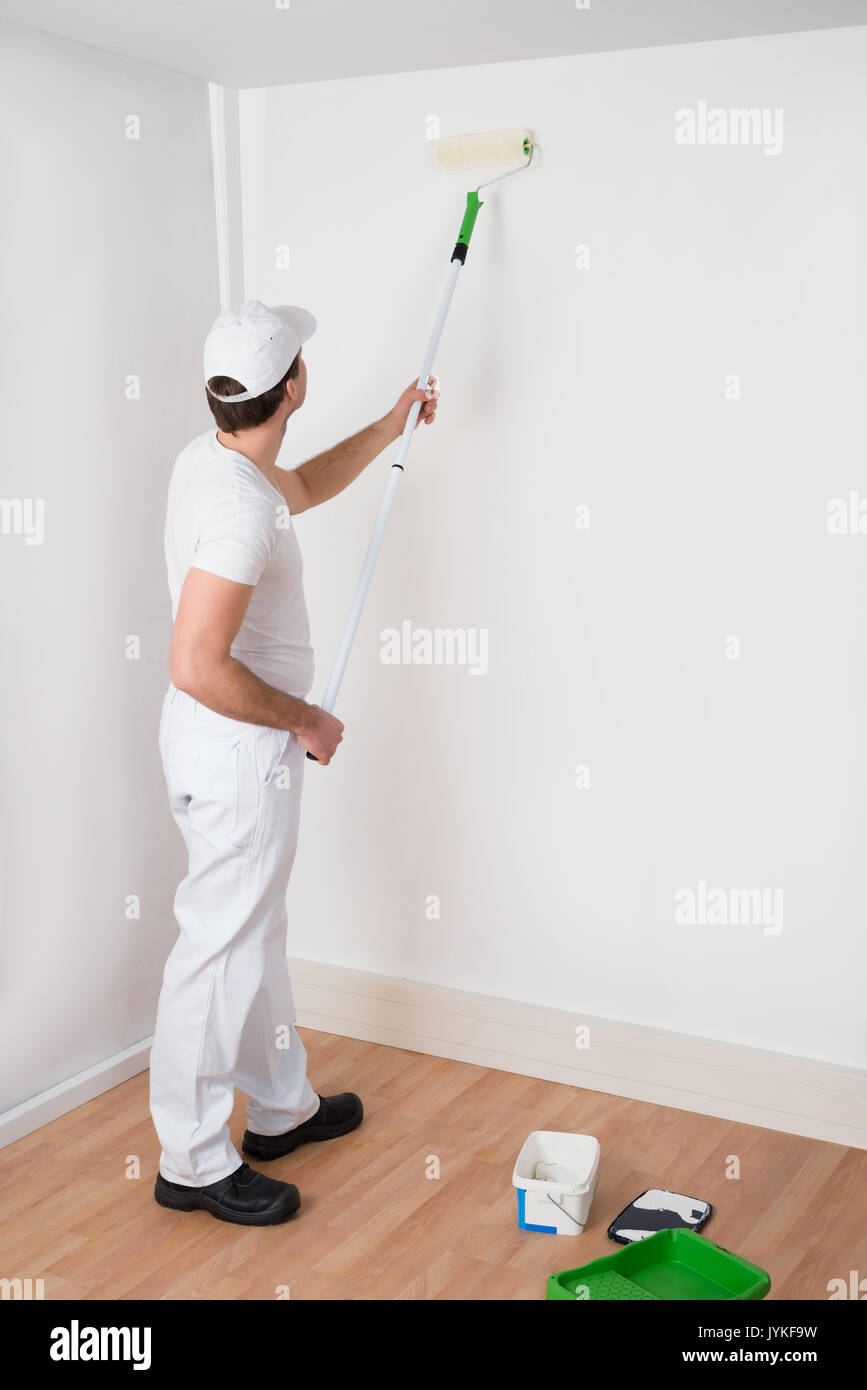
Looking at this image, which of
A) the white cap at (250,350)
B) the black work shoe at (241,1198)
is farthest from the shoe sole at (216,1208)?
the white cap at (250,350)

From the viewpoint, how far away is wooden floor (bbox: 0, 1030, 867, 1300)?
2057 mm

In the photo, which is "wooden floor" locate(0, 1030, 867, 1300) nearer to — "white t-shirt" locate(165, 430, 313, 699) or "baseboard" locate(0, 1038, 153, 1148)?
"baseboard" locate(0, 1038, 153, 1148)

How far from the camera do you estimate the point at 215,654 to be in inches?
79.9

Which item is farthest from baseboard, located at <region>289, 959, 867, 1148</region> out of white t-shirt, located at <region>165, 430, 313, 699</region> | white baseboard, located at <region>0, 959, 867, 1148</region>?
white t-shirt, located at <region>165, 430, 313, 699</region>

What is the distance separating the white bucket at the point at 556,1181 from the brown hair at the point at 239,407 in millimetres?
1311

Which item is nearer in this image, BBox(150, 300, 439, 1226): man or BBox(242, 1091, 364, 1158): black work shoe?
BBox(150, 300, 439, 1226): man

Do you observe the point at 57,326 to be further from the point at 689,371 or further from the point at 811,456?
the point at 811,456

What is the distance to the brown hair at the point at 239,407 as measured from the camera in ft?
6.97

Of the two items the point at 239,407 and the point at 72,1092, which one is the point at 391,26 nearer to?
the point at 239,407

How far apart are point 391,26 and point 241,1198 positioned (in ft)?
6.59

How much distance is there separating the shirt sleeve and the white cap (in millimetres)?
195

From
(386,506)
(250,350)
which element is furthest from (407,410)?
(250,350)

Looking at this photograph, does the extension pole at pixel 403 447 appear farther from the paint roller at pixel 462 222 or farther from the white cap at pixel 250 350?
the white cap at pixel 250 350
